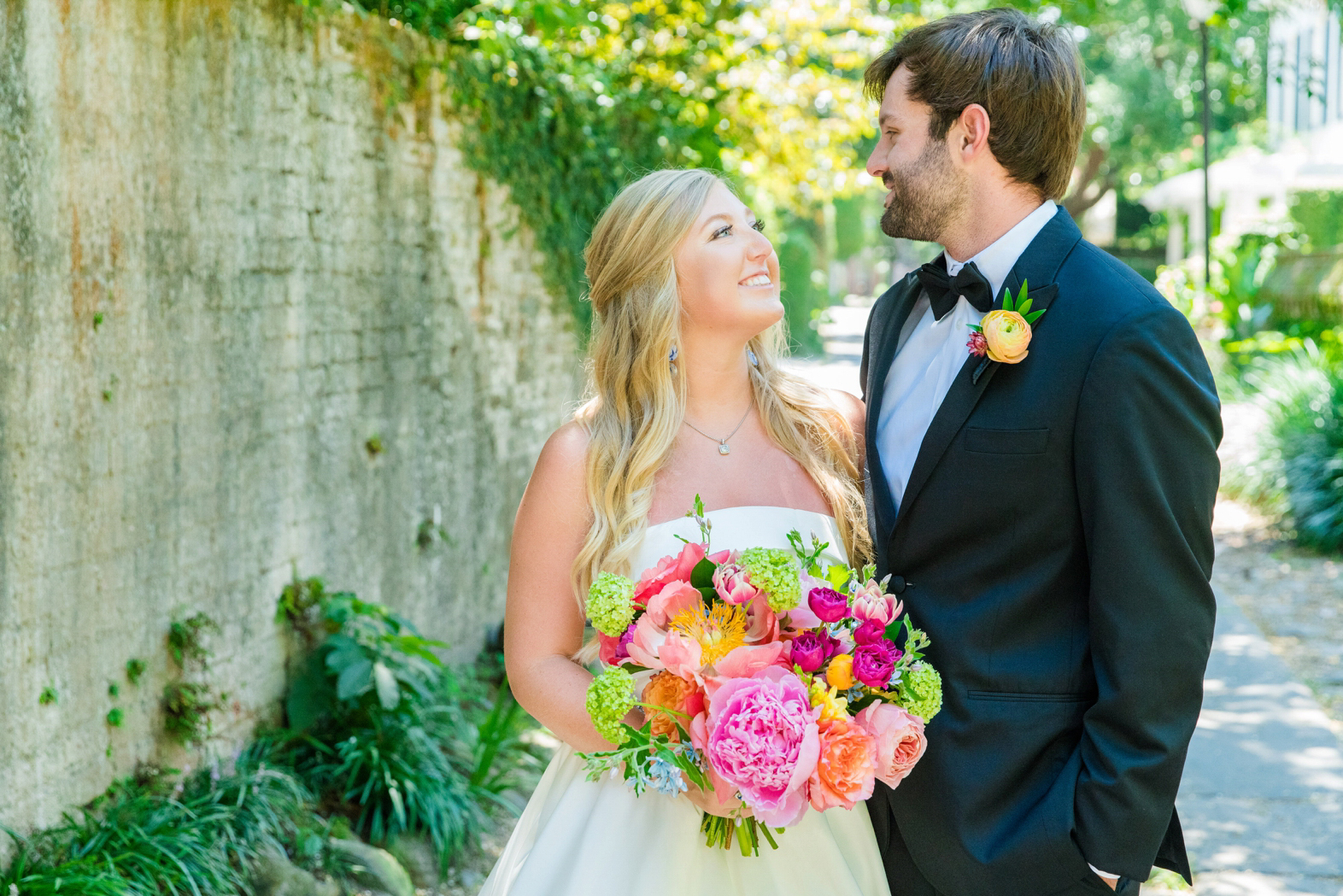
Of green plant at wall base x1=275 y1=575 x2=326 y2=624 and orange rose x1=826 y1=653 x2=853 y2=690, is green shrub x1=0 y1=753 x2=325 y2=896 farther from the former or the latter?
orange rose x1=826 y1=653 x2=853 y2=690

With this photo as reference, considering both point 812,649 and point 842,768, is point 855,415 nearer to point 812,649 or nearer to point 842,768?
point 812,649

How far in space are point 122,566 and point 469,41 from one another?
3.50 meters

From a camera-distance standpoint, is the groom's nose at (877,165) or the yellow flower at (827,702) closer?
the yellow flower at (827,702)

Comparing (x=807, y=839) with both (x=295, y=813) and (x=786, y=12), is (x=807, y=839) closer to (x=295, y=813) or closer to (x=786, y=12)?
(x=295, y=813)

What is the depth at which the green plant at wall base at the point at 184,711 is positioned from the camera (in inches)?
156

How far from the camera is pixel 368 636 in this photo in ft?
15.6

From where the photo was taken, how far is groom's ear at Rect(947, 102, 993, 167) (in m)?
2.50

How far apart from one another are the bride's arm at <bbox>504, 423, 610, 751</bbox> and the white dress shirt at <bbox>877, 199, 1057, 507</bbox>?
0.71 meters

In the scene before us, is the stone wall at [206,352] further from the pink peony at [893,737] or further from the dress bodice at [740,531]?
the pink peony at [893,737]

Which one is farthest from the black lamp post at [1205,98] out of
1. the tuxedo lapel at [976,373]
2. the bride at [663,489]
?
the tuxedo lapel at [976,373]

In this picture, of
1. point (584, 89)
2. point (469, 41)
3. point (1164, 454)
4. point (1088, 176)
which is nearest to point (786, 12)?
point (584, 89)

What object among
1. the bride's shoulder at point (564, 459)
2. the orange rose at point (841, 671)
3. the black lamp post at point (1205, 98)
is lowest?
the orange rose at point (841, 671)

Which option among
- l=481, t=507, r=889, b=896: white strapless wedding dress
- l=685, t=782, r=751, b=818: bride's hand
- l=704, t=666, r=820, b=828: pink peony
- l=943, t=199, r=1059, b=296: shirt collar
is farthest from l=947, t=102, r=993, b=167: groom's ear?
l=685, t=782, r=751, b=818: bride's hand

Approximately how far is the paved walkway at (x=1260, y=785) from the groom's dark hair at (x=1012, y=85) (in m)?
1.34
